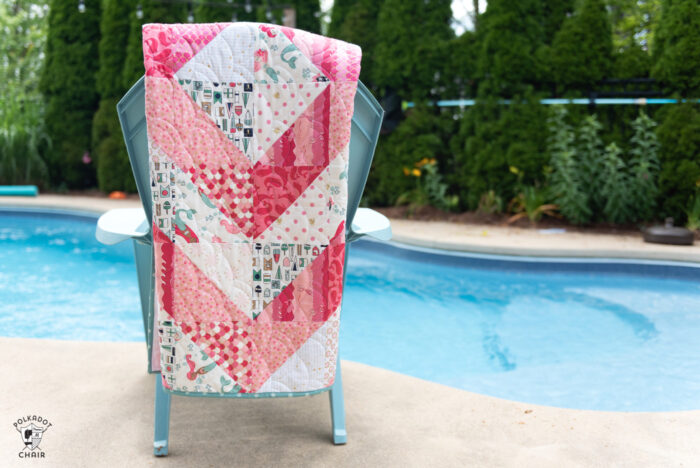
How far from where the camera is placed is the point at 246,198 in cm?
149

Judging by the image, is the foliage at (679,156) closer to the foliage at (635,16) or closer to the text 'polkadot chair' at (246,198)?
the text 'polkadot chair' at (246,198)

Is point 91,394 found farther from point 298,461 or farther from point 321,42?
point 321,42

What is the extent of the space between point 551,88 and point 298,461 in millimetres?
5680

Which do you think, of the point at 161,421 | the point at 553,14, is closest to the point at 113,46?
the point at 553,14

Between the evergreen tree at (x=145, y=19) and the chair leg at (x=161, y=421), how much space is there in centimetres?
784

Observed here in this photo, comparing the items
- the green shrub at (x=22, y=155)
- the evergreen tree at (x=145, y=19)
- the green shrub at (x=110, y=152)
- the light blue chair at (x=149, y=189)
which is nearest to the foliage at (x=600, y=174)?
the light blue chair at (x=149, y=189)

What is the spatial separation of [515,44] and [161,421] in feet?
19.0

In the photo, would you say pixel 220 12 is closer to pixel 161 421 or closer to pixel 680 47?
pixel 680 47

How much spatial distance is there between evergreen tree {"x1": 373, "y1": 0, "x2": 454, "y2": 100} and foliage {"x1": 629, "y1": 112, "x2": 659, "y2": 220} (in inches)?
90.8

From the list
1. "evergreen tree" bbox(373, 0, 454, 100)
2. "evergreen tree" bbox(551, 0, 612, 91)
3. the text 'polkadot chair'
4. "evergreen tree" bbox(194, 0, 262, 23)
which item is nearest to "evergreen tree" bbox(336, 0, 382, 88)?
"evergreen tree" bbox(373, 0, 454, 100)

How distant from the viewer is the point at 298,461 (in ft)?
5.21

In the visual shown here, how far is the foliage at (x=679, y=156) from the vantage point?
5535mm

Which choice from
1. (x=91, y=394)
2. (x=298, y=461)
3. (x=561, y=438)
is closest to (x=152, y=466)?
(x=298, y=461)

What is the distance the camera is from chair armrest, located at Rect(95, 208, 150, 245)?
1.65 metres
